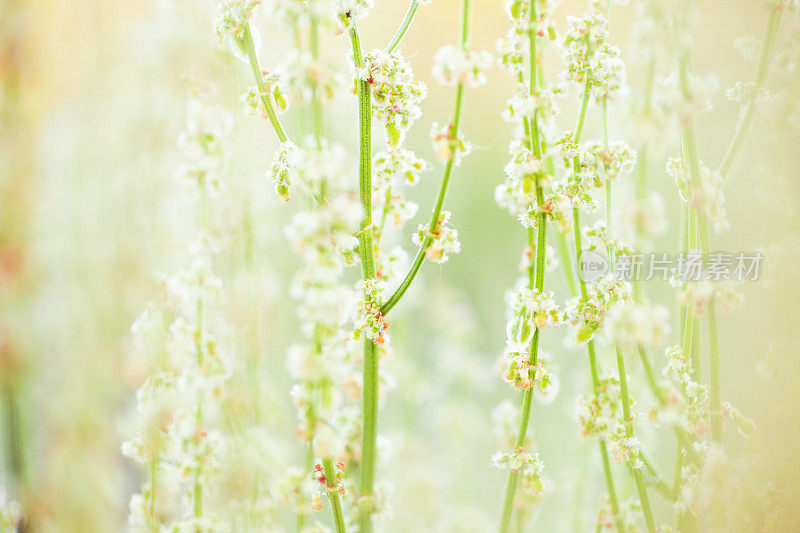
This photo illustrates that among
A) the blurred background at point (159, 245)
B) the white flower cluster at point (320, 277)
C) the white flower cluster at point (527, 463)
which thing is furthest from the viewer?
the blurred background at point (159, 245)

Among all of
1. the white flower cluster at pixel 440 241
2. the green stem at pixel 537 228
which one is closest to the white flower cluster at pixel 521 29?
the green stem at pixel 537 228

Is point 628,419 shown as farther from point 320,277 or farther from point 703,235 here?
point 320,277

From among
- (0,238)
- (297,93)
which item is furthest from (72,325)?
(297,93)

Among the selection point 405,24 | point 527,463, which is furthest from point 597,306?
point 405,24

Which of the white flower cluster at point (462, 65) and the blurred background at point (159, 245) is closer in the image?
the white flower cluster at point (462, 65)

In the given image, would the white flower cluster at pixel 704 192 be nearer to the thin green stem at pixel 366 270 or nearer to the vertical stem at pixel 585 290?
the vertical stem at pixel 585 290

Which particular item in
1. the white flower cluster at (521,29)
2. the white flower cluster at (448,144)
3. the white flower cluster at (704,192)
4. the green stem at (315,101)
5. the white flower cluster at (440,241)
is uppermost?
the white flower cluster at (521,29)

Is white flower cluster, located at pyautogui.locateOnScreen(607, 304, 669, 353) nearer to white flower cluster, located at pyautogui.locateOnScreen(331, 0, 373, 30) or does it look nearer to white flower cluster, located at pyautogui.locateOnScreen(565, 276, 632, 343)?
white flower cluster, located at pyautogui.locateOnScreen(565, 276, 632, 343)

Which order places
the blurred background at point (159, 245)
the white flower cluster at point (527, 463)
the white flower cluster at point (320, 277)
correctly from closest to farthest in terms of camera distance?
the white flower cluster at point (320, 277) < the white flower cluster at point (527, 463) < the blurred background at point (159, 245)
